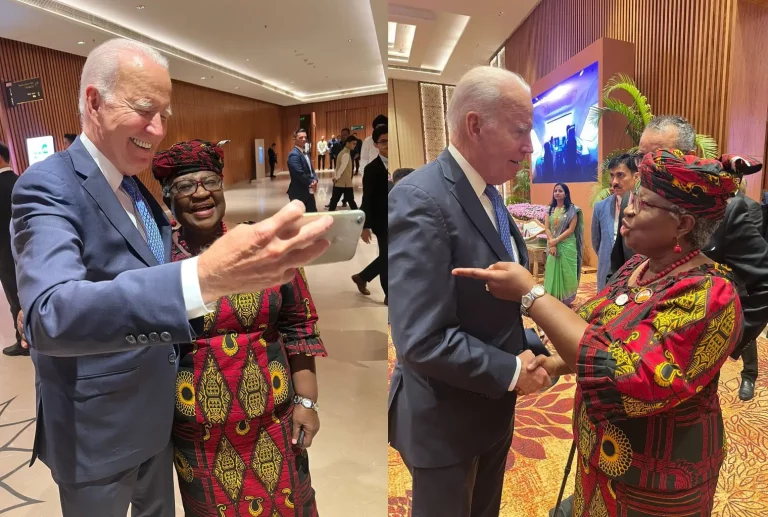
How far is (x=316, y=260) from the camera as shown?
1.57 ft

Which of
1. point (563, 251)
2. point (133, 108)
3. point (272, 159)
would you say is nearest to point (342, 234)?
point (133, 108)

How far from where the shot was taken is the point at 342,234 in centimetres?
45

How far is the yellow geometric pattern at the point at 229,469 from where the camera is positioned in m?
1.15

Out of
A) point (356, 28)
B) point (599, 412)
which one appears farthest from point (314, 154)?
point (599, 412)

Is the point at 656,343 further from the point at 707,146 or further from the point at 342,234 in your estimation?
the point at 707,146

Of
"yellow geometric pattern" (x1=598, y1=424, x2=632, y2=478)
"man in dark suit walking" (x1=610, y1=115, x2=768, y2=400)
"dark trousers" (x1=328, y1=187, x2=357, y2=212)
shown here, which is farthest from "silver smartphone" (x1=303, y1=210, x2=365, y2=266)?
"man in dark suit walking" (x1=610, y1=115, x2=768, y2=400)

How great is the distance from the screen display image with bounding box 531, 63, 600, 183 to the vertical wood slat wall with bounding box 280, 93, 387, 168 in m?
1.29

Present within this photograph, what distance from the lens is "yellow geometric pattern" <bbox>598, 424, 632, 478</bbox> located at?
1119 millimetres

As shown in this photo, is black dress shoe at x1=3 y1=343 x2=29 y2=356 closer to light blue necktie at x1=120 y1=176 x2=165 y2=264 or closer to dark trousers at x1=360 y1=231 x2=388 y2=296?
light blue necktie at x1=120 y1=176 x2=165 y2=264

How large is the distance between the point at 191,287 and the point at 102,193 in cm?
35

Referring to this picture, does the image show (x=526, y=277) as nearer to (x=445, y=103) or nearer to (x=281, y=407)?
(x=445, y=103)

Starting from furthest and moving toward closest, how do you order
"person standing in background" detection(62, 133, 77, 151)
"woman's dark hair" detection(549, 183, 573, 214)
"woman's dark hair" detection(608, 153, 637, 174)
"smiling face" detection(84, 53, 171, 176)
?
1. "woman's dark hair" detection(549, 183, 573, 214)
2. "woman's dark hair" detection(608, 153, 637, 174)
3. "person standing in background" detection(62, 133, 77, 151)
4. "smiling face" detection(84, 53, 171, 176)

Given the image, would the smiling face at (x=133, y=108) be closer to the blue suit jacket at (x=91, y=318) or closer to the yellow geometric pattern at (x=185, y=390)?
the blue suit jacket at (x=91, y=318)

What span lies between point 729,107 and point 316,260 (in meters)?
4.20
